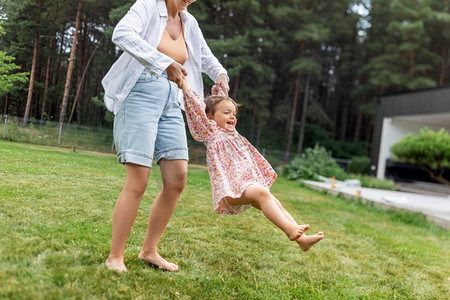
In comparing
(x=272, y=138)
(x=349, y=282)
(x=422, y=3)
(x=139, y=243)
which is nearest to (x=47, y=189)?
(x=139, y=243)

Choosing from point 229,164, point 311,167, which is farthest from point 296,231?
point 311,167

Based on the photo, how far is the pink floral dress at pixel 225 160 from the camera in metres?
1.79

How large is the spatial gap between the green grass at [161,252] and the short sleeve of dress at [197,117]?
67cm

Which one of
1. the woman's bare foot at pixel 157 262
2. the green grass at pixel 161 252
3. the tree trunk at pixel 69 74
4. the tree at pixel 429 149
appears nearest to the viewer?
the green grass at pixel 161 252

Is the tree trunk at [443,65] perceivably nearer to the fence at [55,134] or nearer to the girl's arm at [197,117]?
the fence at [55,134]

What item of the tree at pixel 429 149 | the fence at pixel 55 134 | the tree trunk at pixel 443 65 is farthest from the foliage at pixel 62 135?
the tree trunk at pixel 443 65

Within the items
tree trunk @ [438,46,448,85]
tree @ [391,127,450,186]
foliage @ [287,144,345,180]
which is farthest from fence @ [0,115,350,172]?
tree trunk @ [438,46,448,85]

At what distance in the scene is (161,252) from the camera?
209 cm

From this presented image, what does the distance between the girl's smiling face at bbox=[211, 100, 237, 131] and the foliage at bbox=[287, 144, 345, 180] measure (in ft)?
20.6

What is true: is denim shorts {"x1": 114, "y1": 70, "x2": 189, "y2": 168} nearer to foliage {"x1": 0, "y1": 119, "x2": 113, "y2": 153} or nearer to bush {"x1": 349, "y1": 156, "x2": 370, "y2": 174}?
A: foliage {"x1": 0, "y1": 119, "x2": 113, "y2": 153}

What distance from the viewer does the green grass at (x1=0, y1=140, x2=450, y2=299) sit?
4.79 ft

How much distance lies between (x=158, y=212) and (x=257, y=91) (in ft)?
8.66

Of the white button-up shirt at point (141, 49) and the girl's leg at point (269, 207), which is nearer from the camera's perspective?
the white button-up shirt at point (141, 49)

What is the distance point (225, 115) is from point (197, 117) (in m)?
0.15
